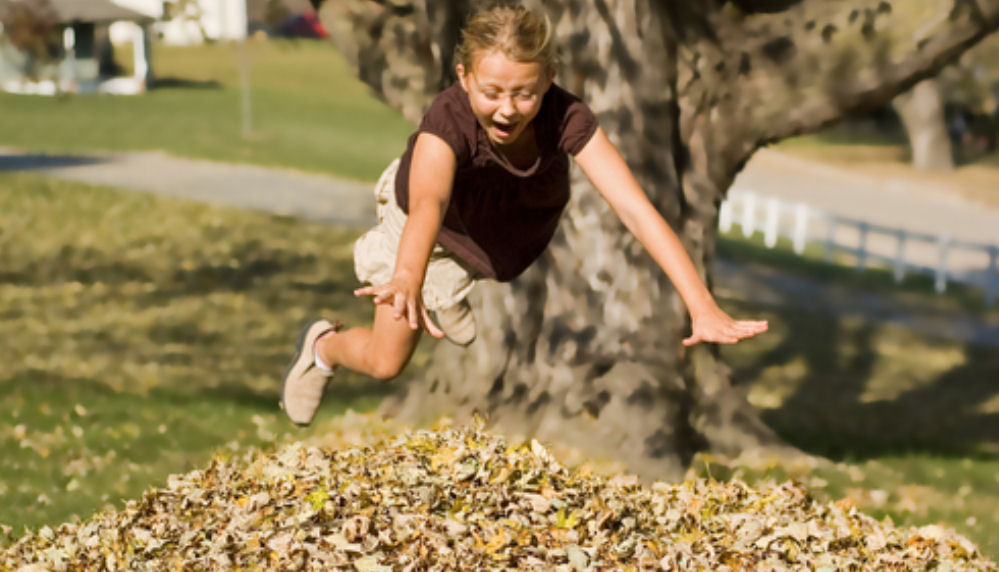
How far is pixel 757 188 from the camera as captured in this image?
31.5 meters

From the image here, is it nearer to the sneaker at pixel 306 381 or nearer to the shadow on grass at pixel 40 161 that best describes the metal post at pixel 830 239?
the shadow on grass at pixel 40 161

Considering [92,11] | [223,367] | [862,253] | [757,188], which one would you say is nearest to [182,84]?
[92,11]

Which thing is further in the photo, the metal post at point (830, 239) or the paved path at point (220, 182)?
the metal post at point (830, 239)

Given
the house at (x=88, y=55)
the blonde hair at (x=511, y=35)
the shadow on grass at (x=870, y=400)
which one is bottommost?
the house at (x=88, y=55)

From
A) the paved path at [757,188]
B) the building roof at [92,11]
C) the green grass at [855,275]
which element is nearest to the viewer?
the paved path at [757,188]

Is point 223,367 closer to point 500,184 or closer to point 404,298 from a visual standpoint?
point 500,184

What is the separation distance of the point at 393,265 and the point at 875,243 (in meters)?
18.1

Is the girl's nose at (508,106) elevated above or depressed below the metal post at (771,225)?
above

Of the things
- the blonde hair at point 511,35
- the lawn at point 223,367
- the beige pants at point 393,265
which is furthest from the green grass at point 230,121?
the blonde hair at point 511,35

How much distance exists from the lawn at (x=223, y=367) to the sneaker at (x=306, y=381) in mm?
1325

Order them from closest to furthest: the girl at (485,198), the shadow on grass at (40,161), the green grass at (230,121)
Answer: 1. the girl at (485,198)
2. the shadow on grass at (40,161)
3. the green grass at (230,121)

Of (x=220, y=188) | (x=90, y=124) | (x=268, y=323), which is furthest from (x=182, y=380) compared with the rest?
(x=90, y=124)

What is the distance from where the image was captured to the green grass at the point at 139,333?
25.2ft

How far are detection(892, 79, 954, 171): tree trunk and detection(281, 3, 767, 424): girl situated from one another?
34.0 metres
